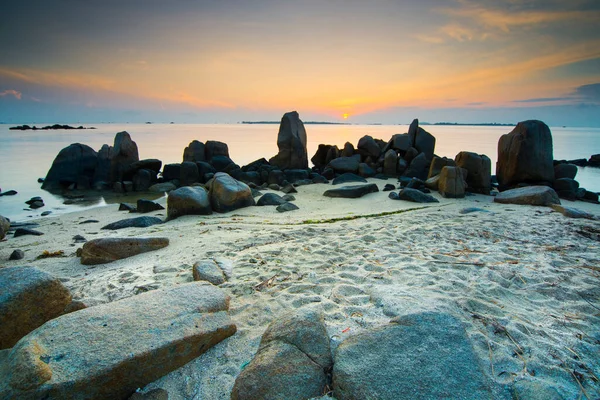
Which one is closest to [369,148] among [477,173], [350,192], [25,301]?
[477,173]

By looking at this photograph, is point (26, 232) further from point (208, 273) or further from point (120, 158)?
point (120, 158)

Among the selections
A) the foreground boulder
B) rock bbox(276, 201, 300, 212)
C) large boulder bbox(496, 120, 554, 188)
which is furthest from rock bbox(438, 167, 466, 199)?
the foreground boulder

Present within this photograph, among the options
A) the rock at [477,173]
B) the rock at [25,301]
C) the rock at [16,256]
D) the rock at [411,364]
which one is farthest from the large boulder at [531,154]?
the rock at [16,256]

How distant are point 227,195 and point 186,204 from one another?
1.05m

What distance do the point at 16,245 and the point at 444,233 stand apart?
7902 millimetres

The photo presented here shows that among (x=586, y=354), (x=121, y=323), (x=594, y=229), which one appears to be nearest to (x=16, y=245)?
(x=121, y=323)

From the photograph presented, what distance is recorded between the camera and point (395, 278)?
3854 millimetres

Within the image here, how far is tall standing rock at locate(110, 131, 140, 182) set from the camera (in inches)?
588

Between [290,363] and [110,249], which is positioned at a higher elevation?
[290,363]

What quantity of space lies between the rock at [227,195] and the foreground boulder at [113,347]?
5.64m

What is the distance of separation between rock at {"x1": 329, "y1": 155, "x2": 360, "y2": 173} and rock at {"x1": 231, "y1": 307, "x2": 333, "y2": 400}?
535 inches

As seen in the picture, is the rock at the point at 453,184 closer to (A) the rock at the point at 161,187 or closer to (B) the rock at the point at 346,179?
(B) the rock at the point at 346,179

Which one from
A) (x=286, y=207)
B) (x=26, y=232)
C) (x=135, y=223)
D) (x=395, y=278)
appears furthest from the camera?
(x=286, y=207)

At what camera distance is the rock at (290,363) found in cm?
212
